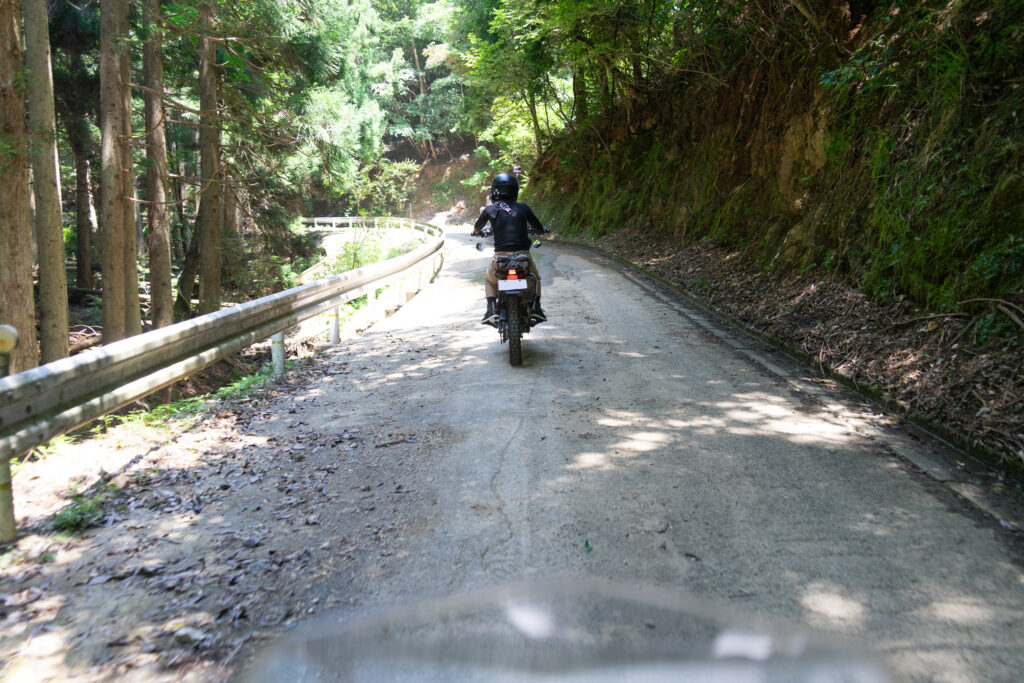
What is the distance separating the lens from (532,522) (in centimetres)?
408

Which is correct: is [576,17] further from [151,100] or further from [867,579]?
[867,579]

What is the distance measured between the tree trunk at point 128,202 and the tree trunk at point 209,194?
1996 mm

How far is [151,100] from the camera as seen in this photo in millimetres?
15016

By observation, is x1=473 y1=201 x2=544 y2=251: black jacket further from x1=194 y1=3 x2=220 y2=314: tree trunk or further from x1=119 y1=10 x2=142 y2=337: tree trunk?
x1=194 y1=3 x2=220 y2=314: tree trunk

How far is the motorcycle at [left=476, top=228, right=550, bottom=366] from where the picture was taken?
798 cm

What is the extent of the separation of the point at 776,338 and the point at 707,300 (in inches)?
132

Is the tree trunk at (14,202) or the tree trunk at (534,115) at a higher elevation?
the tree trunk at (534,115)

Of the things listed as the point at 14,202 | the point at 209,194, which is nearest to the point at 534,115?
the point at 209,194

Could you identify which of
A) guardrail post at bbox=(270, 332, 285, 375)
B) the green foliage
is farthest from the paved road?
the green foliage

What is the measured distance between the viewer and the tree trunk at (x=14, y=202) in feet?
28.3

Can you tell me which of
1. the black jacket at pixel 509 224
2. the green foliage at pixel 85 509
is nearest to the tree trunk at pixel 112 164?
the black jacket at pixel 509 224

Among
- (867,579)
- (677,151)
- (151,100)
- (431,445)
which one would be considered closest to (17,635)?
(431,445)

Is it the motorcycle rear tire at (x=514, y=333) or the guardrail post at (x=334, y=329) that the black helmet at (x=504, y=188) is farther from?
the guardrail post at (x=334, y=329)

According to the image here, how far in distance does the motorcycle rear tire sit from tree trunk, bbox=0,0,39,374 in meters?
6.43
